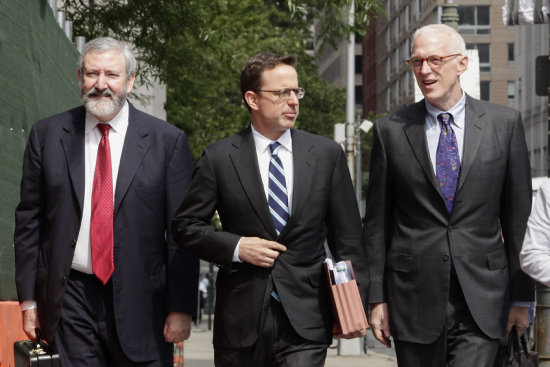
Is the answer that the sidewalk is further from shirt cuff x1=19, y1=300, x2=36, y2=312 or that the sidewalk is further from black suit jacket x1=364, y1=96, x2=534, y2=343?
shirt cuff x1=19, y1=300, x2=36, y2=312

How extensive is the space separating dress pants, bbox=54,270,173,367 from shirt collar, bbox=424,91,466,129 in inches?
68.7

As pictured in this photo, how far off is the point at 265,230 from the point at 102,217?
0.75m

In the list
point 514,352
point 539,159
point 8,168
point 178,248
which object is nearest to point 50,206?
point 178,248

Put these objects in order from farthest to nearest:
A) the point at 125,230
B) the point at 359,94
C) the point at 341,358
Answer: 1. the point at 359,94
2. the point at 341,358
3. the point at 125,230

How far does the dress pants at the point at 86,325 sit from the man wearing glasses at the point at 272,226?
1.50 ft

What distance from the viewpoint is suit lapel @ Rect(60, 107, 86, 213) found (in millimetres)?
5641

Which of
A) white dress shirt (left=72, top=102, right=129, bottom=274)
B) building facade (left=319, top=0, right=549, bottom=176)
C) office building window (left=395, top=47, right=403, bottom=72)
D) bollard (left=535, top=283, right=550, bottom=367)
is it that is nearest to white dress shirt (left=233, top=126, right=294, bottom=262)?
white dress shirt (left=72, top=102, right=129, bottom=274)

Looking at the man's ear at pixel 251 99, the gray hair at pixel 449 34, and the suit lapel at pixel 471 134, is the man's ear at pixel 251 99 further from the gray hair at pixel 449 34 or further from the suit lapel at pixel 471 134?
the suit lapel at pixel 471 134

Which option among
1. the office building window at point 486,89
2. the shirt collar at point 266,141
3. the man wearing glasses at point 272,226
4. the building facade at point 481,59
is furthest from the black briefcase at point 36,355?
the office building window at point 486,89

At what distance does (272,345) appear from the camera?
5750mm

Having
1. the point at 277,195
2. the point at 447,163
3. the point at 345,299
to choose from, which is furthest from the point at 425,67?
the point at 345,299

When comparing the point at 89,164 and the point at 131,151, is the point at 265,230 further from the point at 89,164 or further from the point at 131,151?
the point at 89,164

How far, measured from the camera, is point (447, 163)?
5902 mm

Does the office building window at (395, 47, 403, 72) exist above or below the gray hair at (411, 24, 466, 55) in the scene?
above
